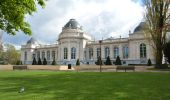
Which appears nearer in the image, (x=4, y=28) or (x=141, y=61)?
(x=4, y=28)

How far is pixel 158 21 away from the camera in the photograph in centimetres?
3597

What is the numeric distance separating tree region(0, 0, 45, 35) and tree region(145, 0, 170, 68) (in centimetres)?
2546

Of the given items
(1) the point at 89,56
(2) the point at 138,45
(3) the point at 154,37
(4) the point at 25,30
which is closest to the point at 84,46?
(1) the point at 89,56

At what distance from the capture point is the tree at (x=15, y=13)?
11938 millimetres

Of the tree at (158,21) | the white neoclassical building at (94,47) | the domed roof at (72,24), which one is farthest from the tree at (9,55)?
the tree at (158,21)

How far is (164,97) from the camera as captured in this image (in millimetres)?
10391

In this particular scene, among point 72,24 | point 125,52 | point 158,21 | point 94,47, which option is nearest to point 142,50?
point 125,52

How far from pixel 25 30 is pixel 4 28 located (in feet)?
3.68

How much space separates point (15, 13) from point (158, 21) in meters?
27.4

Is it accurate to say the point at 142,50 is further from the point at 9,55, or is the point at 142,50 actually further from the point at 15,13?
the point at 9,55

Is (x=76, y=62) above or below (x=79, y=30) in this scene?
below

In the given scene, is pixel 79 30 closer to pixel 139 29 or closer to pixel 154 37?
pixel 139 29

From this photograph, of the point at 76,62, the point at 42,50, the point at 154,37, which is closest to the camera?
the point at 154,37

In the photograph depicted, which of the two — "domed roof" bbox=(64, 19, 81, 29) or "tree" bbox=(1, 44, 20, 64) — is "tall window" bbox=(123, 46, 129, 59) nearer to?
"domed roof" bbox=(64, 19, 81, 29)
